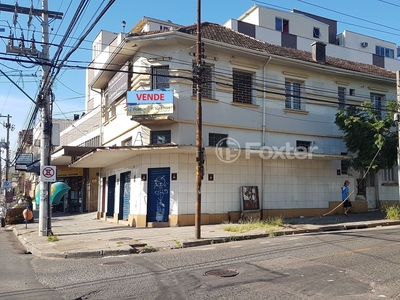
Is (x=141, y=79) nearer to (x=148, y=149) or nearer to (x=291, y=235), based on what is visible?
(x=148, y=149)

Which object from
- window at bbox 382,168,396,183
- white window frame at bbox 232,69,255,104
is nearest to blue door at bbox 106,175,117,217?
white window frame at bbox 232,69,255,104

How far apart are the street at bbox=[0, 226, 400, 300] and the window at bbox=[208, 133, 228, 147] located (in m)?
6.94

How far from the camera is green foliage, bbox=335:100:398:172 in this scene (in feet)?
61.8

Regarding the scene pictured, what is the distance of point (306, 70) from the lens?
2069cm

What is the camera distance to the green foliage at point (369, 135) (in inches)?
741

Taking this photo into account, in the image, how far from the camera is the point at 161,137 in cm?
1752

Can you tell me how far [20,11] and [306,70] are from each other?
44.7ft

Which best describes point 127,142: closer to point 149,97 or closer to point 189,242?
point 149,97

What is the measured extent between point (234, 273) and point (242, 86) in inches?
479

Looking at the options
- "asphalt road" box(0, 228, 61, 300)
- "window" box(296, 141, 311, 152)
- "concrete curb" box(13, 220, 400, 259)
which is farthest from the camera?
"window" box(296, 141, 311, 152)

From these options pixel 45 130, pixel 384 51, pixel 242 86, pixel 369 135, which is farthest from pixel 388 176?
pixel 384 51

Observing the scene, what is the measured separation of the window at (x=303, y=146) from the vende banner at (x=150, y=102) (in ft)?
24.2

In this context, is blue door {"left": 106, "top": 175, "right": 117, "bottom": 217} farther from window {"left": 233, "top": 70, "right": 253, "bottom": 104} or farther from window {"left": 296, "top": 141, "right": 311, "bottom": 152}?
window {"left": 296, "top": 141, "right": 311, "bottom": 152}

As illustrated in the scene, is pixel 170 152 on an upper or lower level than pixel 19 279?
Result: upper
